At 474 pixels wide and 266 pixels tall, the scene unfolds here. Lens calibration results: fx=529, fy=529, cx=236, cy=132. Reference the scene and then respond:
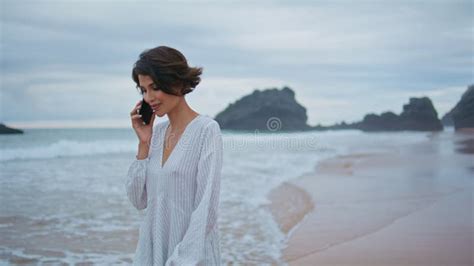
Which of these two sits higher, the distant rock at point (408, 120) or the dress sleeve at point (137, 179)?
the distant rock at point (408, 120)

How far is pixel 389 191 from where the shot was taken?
10016mm

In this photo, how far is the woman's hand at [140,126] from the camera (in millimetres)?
2473

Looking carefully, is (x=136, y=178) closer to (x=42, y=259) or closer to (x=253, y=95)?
(x=42, y=259)

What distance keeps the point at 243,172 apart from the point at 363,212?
722 centimetres

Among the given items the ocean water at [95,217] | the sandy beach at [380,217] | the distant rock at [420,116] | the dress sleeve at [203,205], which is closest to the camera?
the dress sleeve at [203,205]

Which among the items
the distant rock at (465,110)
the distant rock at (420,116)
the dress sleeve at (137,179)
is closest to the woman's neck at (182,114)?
the dress sleeve at (137,179)

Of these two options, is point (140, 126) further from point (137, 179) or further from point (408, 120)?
point (408, 120)

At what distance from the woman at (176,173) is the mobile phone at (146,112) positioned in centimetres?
7

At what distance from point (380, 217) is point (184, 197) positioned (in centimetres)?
577

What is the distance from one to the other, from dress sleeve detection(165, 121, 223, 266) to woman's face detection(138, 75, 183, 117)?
Result: 0.20 metres

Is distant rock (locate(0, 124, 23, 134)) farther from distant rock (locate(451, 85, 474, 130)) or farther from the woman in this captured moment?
the woman

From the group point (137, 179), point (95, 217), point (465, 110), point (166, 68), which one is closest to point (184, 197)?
point (137, 179)

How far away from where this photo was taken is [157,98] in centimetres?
230

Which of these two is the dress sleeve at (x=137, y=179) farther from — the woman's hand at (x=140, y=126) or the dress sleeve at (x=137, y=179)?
the woman's hand at (x=140, y=126)
